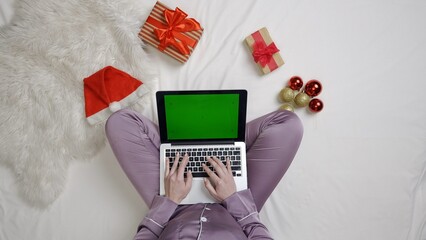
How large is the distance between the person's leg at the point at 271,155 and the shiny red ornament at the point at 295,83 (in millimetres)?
148

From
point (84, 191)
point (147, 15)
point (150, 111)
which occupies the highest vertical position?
point (147, 15)

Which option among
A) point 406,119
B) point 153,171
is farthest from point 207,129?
point 406,119

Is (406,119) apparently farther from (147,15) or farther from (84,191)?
(84,191)

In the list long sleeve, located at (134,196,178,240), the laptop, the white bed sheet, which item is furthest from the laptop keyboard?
the white bed sheet

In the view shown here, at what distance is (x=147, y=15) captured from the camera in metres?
1.25

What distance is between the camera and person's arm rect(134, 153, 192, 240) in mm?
910

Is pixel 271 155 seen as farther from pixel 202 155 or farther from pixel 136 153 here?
pixel 136 153

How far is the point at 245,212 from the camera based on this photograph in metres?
0.93

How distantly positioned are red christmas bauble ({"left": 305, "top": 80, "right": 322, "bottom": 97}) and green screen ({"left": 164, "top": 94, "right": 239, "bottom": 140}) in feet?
1.04

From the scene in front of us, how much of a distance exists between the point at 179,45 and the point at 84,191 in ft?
1.93

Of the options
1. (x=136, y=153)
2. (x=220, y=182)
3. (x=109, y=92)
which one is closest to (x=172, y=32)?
(x=109, y=92)

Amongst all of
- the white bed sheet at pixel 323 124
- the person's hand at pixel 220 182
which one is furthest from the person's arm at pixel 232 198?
the white bed sheet at pixel 323 124

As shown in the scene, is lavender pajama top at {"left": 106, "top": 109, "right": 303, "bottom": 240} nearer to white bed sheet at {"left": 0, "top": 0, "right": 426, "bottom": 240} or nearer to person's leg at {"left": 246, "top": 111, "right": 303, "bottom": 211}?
person's leg at {"left": 246, "top": 111, "right": 303, "bottom": 211}

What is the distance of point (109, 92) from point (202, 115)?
1.16 feet
